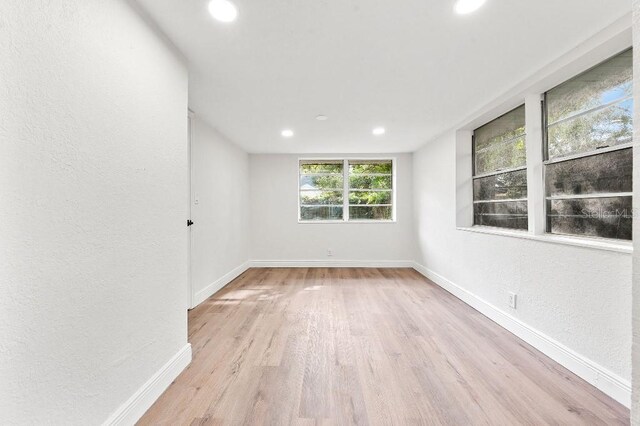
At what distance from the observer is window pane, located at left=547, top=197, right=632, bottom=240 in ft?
5.70

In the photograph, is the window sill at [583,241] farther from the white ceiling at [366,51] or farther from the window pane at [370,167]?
the window pane at [370,167]

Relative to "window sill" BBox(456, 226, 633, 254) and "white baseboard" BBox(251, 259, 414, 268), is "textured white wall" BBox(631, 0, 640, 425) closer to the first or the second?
"window sill" BBox(456, 226, 633, 254)

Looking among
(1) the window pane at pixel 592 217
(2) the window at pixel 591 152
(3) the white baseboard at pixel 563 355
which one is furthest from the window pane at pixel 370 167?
(1) the window pane at pixel 592 217

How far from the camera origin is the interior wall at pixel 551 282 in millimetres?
1619

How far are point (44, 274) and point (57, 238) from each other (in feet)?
0.44

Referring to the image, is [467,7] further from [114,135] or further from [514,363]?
[514,363]

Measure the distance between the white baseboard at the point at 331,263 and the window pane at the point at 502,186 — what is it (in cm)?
215

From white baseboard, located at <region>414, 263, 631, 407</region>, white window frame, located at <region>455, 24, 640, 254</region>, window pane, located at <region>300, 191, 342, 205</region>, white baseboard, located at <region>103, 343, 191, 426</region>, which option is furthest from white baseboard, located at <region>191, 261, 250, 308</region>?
white window frame, located at <region>455, 24, 640, 254</region>

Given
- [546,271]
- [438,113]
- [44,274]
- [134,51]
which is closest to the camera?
[44,274]

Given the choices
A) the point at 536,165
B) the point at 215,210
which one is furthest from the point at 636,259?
the point at 215,210

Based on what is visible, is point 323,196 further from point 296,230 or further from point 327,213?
point 296,230

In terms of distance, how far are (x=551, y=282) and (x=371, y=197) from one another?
346cm

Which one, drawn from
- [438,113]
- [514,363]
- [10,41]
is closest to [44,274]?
[10,41]

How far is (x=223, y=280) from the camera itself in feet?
12.9
